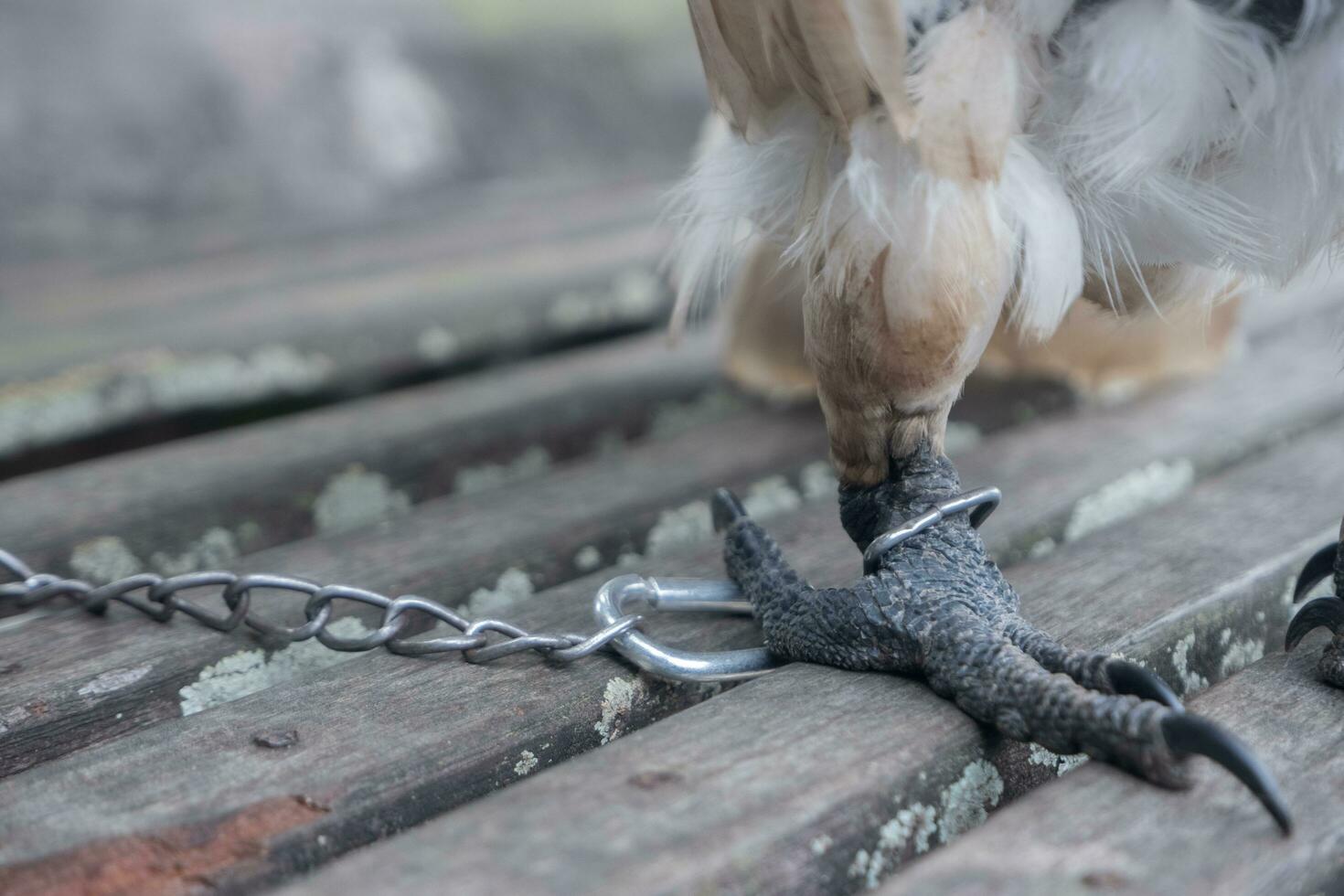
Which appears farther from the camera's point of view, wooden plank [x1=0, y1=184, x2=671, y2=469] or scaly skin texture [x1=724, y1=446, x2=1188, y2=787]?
wooden plank [x1=0, y1=184, x2=671, y2=469]

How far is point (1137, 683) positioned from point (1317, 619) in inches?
7.5

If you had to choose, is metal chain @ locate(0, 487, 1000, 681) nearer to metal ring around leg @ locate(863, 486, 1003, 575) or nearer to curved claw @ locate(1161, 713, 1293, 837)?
metal ring around leg @ locate(863, 486, 1003, 575)

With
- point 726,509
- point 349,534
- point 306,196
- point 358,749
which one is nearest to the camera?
point 358,749

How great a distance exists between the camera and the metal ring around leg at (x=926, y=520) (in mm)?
776

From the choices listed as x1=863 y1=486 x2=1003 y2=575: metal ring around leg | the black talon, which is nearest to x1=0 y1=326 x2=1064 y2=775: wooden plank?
the black talon

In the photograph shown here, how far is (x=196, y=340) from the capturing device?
148 centimetres

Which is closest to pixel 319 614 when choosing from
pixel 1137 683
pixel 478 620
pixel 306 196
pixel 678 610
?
pixel 478 620

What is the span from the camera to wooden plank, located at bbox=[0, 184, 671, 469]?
1.31 m

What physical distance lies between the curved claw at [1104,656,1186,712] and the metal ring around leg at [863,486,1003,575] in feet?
0.52

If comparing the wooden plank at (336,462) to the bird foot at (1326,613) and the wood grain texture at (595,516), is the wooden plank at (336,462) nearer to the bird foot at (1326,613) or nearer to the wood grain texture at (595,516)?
the wood grain texture at (595,516)

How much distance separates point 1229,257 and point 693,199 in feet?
1.26

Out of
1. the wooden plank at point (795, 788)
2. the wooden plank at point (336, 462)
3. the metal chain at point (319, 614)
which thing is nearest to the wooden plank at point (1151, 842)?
the wooden plank at point (795, 788)

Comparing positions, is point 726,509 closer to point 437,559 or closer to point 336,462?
point 437,559

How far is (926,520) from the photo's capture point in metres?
0.78
